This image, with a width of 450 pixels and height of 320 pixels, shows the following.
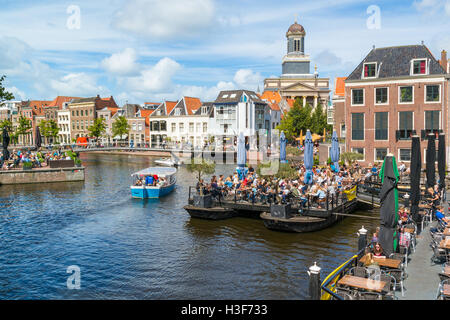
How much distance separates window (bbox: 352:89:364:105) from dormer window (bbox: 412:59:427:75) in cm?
503

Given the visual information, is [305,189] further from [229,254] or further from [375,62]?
[375,62]

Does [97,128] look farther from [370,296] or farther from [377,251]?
[370,296]

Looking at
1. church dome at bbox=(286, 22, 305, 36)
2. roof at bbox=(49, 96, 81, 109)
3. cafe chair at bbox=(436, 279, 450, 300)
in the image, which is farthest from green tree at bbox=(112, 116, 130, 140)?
cafe chair at bbox=(436, 279, 450, 300)

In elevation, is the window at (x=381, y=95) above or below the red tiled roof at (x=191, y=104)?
below

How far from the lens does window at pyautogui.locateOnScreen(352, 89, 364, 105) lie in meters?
39.0

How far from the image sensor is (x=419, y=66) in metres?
36.7

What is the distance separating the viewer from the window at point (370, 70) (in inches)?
1521

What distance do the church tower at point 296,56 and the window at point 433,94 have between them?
71.7m

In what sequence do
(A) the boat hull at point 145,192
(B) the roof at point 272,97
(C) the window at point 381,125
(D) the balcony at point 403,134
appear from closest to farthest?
(A) the boat hull at point 145,192
(D) the balcony at point 403,134
(C) the window at point 381,125
(B) the roof at point 272,97

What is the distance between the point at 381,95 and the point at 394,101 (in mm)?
1364

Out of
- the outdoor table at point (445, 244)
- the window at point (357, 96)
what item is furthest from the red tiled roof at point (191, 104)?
the outdoor table at point (445, 244)

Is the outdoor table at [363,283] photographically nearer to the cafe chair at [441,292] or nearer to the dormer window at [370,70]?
the cafe chair at [441,292]

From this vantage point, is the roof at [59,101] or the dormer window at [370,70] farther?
the roof at [59,101]
